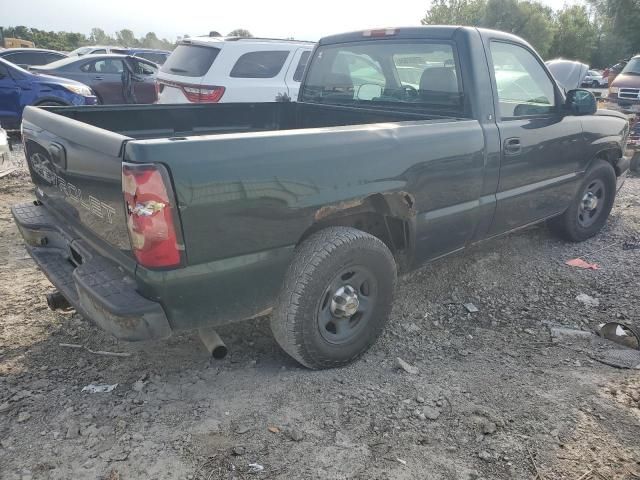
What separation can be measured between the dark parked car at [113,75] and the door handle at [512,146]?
1037 cm

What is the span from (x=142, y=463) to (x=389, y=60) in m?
3.09

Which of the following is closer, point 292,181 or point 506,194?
point 292,181

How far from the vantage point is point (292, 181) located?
2477 millimetres

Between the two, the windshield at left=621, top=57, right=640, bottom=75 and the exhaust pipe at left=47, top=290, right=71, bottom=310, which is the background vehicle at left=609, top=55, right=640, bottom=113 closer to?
the windshield at left=621, top=57, right=640, bottom=75

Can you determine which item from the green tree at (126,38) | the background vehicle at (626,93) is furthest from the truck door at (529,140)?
the green tree at (126,38)

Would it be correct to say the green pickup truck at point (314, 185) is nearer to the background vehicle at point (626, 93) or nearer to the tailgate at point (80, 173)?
the tailgate at point (80, 173)

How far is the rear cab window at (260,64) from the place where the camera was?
7196mm

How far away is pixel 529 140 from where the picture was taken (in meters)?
3.77

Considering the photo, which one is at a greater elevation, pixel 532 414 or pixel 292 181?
pixel 292 181

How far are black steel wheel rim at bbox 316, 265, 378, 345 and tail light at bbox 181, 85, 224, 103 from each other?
480cm

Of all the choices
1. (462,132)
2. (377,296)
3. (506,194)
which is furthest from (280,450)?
(506,194)

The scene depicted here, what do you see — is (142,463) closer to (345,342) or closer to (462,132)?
(345,342)

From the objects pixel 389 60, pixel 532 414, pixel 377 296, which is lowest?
pixel 532 414

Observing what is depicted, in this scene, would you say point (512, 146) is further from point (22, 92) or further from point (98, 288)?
point (22, 92)
